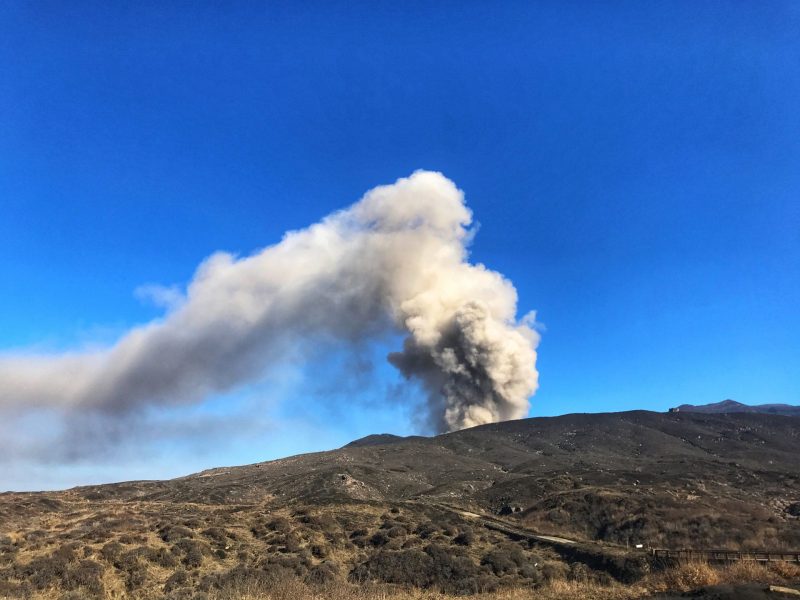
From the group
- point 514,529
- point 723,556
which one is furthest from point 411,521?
point 723,556

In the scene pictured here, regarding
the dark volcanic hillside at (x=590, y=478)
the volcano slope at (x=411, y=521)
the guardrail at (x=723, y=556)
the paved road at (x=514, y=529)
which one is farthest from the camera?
the dark volcanic hillside at (x=590, y=478)

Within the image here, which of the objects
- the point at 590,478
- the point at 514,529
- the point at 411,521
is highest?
the point at 590,478

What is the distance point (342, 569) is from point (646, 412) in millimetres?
106770

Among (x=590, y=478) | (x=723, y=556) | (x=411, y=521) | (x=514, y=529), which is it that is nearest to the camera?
(x=723, y=556)

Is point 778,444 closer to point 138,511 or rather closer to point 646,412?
point 646,412

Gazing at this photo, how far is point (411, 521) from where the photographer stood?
3844cm

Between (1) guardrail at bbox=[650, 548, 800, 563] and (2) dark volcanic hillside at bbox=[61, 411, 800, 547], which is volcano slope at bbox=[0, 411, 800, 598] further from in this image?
(1) guardrail at bbox=[650, 548, 800, 563]

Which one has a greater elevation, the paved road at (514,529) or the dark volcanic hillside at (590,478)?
the dark volcanic hillside at (590,478)

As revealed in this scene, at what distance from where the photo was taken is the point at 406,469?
7775 cm

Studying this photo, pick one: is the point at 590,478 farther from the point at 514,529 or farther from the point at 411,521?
the point at 411,521

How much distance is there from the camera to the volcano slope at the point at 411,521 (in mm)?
25953

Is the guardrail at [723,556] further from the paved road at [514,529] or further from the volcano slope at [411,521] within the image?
the paved road at [514,529]

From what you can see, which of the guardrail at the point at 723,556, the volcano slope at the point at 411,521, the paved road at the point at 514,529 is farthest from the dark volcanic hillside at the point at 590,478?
the guardrail at the point at 723,556

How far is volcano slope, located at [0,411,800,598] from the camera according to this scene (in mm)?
25953
